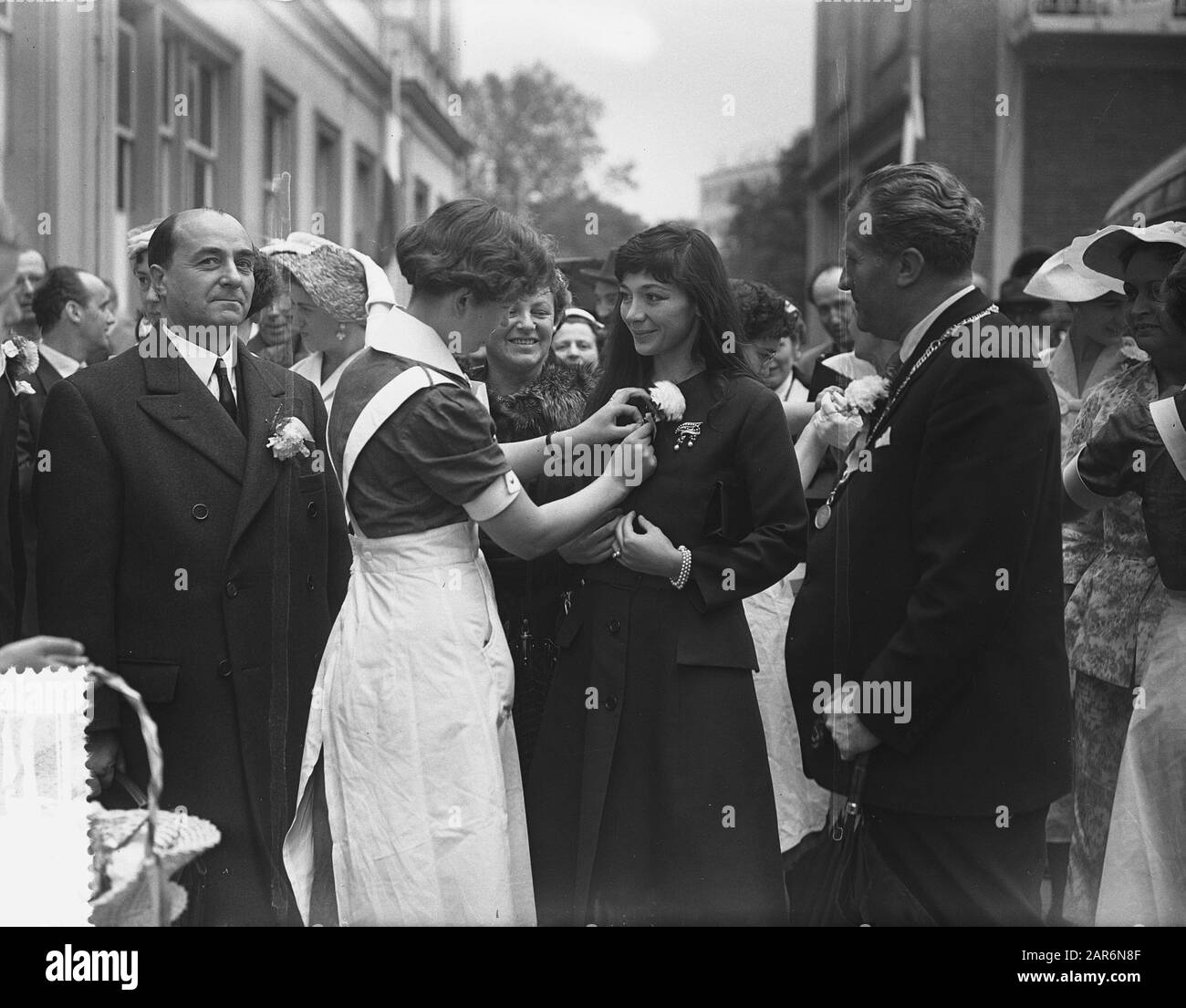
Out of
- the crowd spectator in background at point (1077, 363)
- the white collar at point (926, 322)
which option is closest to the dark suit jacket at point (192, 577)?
the white collar at point (926, 322)

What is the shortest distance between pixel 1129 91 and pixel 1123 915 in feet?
8.97

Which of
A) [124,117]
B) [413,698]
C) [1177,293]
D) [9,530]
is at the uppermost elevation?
[124,117]

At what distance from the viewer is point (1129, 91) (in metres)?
4.59

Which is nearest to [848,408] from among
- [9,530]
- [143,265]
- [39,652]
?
[143,265]

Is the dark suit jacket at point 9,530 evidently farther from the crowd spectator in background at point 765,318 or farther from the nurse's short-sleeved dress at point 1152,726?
the nurse's short-sleeved dress at point 1152,726

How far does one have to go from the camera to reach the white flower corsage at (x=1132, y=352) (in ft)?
12.9

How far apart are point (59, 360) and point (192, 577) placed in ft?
8.72

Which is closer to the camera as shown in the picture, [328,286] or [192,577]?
[192,577]

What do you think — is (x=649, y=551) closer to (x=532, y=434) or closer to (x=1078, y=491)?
(x=532, y=434)

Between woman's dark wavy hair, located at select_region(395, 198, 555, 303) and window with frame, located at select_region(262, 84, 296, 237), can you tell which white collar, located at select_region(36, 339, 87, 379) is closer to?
window with frame, located at select_region(262, 84, 296, 237)

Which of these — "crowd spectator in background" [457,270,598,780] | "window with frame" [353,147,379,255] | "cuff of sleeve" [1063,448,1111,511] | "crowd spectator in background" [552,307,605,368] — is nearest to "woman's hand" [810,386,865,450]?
"cuff of sleeve" [1063,448,1111,511]

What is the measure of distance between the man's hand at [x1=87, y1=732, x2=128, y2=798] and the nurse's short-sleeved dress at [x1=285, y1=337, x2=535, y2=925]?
19.9 inches

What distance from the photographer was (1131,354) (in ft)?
13.4

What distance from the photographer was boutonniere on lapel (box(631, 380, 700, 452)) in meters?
3.35
